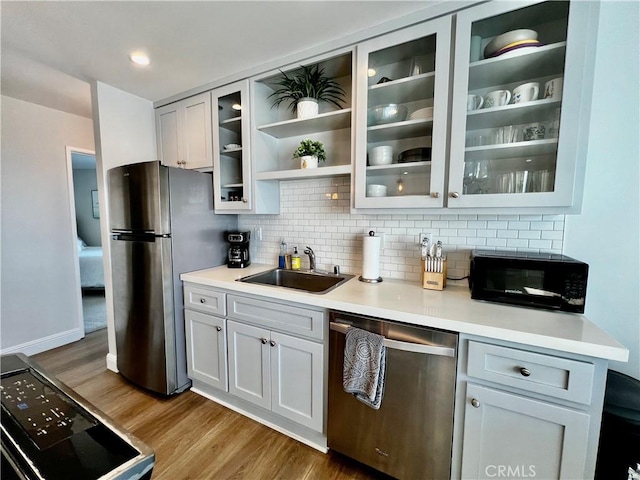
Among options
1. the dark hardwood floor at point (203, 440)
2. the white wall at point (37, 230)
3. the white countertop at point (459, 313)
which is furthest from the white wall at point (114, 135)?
the white countertop at point (459, 313)

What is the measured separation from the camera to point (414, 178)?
1.62m

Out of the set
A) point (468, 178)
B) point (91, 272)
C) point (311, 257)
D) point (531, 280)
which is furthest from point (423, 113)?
point (91, 272)

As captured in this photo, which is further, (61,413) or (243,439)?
(243,439)

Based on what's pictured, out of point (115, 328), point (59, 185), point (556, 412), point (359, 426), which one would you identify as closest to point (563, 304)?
point (556, 412)

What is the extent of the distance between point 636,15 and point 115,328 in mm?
3889

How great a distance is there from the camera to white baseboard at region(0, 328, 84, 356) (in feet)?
8.53

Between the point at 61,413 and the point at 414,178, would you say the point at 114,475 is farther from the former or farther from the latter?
the point at 414,178

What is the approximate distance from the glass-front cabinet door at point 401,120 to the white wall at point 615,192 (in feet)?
2.52

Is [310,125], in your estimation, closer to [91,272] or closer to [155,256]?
[155,256]

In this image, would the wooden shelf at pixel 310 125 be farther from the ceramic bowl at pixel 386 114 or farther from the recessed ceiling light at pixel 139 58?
the recessed ceiling light at pixel 139 58

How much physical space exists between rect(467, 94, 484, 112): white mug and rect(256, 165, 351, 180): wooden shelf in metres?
0.70

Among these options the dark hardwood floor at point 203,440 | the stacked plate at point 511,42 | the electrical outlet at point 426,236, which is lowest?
the dark hardwood floor at point 203,440

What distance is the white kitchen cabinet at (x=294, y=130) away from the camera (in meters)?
1.85

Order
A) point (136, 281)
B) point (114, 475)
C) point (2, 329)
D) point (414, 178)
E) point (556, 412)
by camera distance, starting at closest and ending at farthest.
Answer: point (114, 475) < point (556, 412) < point (414, 178) < point (136, 281) < point (2, 329)
